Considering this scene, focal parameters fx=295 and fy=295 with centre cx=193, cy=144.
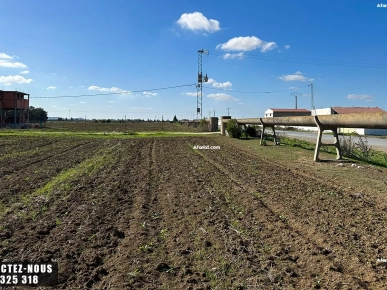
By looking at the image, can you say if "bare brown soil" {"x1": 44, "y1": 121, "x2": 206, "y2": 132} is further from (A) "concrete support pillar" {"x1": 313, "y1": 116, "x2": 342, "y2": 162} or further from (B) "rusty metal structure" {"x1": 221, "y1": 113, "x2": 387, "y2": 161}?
(A) "concrete support pillar" {"x1": 313, "y1": 116, "x2": 342, "y2": 162}

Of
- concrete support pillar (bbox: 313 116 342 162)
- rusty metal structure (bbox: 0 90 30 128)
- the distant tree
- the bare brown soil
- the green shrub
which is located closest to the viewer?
concrete support pillar (bbox: 313 116 342 162)

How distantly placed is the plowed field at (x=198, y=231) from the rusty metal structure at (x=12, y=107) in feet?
137

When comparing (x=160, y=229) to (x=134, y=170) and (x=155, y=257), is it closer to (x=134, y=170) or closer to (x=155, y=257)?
(x=155, y=257)

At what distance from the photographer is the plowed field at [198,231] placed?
296 cm

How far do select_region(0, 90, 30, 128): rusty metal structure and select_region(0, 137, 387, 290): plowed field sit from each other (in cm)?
4189

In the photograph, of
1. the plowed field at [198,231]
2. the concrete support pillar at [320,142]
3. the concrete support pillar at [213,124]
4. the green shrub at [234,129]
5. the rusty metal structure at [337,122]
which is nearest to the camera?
the plowed field at [198,231]

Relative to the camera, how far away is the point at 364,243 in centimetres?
362

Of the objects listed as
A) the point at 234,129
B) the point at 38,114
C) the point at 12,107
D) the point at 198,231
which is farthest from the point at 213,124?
the point at 38,114

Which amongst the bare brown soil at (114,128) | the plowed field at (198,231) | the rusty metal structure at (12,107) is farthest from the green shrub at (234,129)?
the rusty metal structure at (12,107)

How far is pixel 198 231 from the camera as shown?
410 centimetres

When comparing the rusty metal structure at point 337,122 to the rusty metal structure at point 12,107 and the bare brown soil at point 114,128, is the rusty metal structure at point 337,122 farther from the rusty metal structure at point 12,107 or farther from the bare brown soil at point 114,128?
the rusty metal structure at point 12,107

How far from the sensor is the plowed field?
2965mm

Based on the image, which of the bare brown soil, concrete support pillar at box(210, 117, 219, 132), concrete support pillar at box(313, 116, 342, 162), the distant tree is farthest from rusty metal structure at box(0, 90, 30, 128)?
concrete support pillar at box(313, 116, 342, 162)

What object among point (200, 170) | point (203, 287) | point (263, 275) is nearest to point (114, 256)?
point (203, 287)
